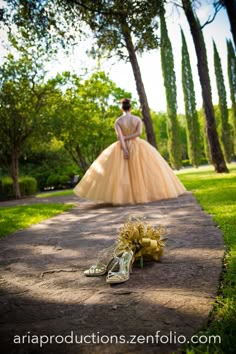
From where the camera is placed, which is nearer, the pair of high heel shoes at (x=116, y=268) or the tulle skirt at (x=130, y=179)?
the pair of high heel shoes at (x=116, y=268)

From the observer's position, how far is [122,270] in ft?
8.47

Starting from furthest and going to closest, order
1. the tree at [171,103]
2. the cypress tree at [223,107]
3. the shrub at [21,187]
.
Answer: the cypress tree at [223,107] < the tree at [171,103] < the shrub at [21,187]

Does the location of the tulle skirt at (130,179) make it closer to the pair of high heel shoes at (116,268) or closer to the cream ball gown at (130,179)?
the cream ball gown at (130,179)

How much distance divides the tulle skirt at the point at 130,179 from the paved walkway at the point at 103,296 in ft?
12.5

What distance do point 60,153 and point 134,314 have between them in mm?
29287

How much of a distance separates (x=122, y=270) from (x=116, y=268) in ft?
0.54

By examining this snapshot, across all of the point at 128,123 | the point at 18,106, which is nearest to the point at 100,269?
the point at 128,123

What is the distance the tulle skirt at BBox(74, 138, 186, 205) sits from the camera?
7812 mm

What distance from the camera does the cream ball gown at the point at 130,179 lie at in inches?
308

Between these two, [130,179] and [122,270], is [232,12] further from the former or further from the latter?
[122,270]

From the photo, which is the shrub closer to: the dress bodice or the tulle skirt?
the tulle skirt

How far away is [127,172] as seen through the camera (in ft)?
26.0

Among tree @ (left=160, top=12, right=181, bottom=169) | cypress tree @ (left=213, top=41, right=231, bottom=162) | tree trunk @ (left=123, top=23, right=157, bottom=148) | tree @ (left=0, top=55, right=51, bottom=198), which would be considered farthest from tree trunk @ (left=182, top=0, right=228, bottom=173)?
cypress tree @ (left=213, top=41, right=231, bottom=162)

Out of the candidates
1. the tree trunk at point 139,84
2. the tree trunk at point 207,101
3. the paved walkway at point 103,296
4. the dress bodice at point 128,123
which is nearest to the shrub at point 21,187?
the tree trunk at point 139,84
